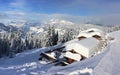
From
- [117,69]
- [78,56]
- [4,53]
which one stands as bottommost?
[4,53]

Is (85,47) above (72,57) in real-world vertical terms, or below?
above

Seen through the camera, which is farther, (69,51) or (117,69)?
(69,51)

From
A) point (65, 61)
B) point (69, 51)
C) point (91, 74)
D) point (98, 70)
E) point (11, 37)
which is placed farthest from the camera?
point (11, 37)

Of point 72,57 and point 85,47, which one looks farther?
point 85,47

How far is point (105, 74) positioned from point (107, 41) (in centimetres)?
3556

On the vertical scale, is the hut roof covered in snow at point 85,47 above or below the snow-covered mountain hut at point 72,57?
above

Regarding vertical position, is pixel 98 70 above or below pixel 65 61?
above

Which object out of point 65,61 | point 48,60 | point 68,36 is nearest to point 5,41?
point 68,36

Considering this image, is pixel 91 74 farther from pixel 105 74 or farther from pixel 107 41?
pixel 107 41

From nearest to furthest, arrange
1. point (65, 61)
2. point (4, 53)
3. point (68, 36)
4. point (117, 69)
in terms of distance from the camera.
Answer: point (117, 69), point (65, 61), point (4, 53), point (68, 36)

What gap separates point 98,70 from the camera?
73.5 feet

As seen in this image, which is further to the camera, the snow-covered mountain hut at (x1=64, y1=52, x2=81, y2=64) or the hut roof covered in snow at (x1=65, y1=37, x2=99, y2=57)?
the hut roof covered in snow at (x1=65, y1=37, x2=99, y2=57)

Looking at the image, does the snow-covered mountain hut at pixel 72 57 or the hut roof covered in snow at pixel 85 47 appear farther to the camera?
the hut roof covered in snow at pixel 85 47

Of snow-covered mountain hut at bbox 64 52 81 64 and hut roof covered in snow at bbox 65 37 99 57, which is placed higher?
hut roof covered in snow at bbox 65 37 99 57
